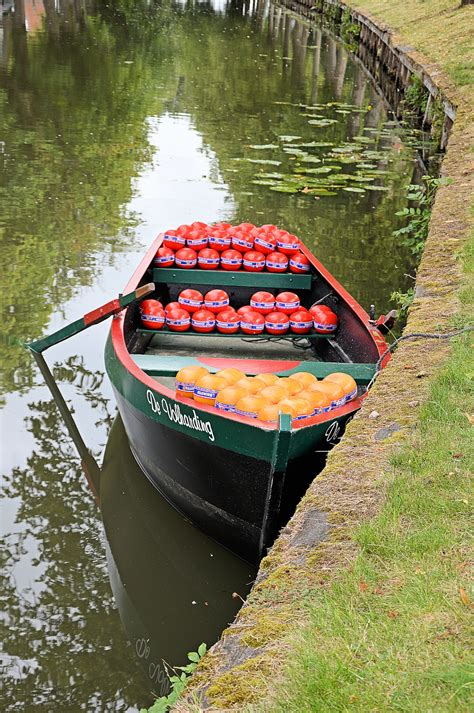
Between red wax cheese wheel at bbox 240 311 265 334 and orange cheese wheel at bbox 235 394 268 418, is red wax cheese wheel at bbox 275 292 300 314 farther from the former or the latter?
orange cheese wheel at bbox 235 394 268 418

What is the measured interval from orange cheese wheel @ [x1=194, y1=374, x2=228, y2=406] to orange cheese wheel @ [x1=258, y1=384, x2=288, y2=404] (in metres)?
0.28

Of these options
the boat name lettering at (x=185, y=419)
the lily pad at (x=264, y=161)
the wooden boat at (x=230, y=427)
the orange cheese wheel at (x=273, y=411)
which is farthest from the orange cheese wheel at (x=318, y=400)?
the lily pad at (x=264, y=161)

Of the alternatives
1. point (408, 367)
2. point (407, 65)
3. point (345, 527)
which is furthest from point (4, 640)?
point (407, 65)

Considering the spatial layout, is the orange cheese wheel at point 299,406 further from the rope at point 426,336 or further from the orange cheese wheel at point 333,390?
the rope at point 426,336

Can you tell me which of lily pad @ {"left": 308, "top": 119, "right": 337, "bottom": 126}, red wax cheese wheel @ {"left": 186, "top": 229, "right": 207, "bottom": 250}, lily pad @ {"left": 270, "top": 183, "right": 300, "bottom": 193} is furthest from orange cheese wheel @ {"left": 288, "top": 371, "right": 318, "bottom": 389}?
lily pad @ {"left": 308, "top": 119, "right": 337, "bottom": 126}

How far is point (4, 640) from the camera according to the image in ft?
18.2

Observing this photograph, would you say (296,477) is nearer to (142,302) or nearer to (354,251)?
(142,302)

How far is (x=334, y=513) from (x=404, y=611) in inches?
33.4

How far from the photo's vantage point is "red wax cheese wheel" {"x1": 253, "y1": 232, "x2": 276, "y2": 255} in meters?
9.11

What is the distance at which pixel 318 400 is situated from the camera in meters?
5.83

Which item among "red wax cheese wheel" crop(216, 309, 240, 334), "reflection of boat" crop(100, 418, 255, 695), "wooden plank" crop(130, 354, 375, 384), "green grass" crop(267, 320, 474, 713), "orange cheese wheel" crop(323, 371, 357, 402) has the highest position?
"green grass" crop(267, 320, 474, 713)

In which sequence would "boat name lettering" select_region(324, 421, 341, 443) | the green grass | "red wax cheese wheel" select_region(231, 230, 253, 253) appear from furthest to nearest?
1. "red wax cheese wheel" select_region(231, 230, 253, 253)
2. "boat name lettering" select_region(324, 421, 341, 443)
3. the green grass

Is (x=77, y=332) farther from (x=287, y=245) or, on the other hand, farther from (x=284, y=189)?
(x=284, y=189)

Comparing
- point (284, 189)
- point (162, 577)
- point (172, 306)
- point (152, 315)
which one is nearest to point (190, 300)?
point (172, 306)
